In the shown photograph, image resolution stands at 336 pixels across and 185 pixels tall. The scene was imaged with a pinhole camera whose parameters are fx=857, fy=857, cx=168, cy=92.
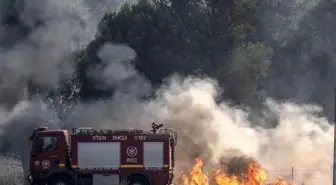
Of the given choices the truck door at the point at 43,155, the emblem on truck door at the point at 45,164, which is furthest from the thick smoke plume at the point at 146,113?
the emblem on truck door at the point at 45,164

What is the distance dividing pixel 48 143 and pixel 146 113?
36.1 feet

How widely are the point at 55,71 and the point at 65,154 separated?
15756 millimetres

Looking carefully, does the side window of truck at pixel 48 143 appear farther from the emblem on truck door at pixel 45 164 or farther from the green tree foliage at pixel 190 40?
the green tree foliage at pixel 190 40

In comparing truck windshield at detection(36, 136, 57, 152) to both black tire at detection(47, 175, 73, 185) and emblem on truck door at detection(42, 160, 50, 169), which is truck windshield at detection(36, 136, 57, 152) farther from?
black tire at detection(47, 175, 73, 185)

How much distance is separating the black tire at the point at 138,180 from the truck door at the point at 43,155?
324 centimetres

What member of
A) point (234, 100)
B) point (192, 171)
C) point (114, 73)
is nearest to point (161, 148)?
point (192, 171)

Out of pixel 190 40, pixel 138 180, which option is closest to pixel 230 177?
pixel 138 180

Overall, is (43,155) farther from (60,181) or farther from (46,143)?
(60,181)

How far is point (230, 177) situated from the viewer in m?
39.0

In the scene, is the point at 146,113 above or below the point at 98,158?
above

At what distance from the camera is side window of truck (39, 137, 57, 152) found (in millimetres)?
37031

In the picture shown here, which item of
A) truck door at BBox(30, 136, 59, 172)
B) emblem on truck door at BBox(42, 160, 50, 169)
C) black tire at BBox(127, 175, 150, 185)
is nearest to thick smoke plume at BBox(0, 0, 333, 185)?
black tire at BBox(127, 175, 150, 185)

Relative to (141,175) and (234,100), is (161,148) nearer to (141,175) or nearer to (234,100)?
(141,175)

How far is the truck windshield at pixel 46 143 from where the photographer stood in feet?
121
